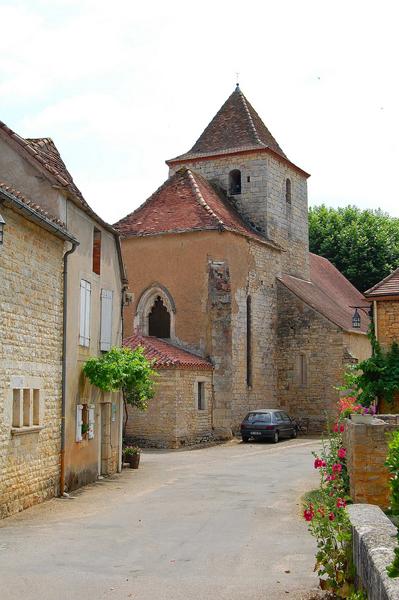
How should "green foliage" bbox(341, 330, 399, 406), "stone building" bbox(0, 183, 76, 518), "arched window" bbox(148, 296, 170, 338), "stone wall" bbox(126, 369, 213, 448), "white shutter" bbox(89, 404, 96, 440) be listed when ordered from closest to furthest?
"stone building" bbox(0, 183, 76, 518), "white shutter" bbox(89, 404, 96, 440), "green foliage" bbox(341, 330, 399, 406), "stone wall" bbox(126, 369, 213, 448), "arched window" bbox(148, 296, 170, 338)

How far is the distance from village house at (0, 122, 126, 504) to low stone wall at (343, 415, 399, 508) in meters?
5.38

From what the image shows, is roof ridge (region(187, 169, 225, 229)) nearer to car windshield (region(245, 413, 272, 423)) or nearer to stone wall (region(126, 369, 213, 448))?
stone wall (region(126, 369, 213, 448))

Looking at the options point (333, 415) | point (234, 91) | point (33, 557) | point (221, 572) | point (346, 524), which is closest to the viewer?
point (346, 524)

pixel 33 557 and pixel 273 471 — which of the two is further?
pixel 273 471

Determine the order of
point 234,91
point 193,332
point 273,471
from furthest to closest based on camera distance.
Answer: point 234,91 → point 193,332 → point 273,471

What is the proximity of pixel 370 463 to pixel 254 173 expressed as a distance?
24.2 meters

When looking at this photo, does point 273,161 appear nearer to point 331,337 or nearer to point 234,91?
point 234,91

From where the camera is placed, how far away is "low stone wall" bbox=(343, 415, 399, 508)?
10.7m

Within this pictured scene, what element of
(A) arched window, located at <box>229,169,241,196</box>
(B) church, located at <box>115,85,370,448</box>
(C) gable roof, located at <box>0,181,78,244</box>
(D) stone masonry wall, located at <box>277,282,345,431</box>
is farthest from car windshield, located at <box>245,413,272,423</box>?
(C) gable roof, located at <box>0,181,78,244</box>

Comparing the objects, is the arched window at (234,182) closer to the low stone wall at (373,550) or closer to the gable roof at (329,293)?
the gable roof at (329,293)

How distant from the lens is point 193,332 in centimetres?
2894

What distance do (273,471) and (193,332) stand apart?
36.3 feet

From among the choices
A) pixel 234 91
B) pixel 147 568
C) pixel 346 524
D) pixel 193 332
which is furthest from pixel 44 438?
pixel 234 91

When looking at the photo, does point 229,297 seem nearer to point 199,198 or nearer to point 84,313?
point 199,198
